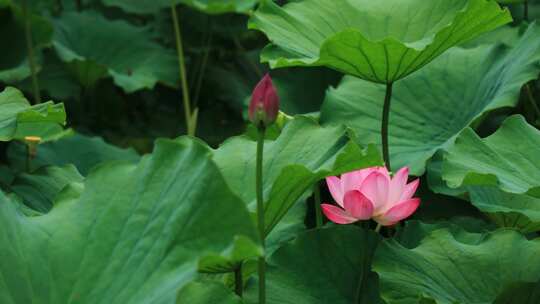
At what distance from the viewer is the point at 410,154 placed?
6.36 ft

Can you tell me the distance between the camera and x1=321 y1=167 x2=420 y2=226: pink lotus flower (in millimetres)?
1318

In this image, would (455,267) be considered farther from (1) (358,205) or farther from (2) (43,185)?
(2) (43,185)

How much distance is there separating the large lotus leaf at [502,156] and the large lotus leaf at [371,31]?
16 cm

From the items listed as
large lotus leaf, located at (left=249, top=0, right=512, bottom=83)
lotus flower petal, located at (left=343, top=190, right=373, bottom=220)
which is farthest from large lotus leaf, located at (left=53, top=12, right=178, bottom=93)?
lotus flower petal, located at (left=343, top=190, right=373, bottom=220)

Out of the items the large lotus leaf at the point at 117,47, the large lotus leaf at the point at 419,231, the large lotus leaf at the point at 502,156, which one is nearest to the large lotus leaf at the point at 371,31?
the large lotus leaf at the point at 502,156

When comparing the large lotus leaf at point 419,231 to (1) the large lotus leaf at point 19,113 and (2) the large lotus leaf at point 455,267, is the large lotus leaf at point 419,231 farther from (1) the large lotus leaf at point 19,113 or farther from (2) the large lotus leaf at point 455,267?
(1) the large lotus leaf at point 19,113

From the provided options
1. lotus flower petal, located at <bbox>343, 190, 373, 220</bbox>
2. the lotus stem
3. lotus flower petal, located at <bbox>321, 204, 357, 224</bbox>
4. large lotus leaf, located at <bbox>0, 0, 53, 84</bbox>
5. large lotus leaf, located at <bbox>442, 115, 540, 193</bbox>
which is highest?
lotus flower petal, located at <bbox>343, 190, 373, 220</bbox>

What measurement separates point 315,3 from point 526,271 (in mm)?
752

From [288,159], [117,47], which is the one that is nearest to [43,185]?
[288,159]

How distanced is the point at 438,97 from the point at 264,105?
3.39ft

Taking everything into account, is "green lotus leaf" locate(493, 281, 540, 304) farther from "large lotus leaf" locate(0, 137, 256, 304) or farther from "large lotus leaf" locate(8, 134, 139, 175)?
"large lotus leaf" locate(8, 134, 139, 175)

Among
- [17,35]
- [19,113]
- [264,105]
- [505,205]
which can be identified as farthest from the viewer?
[17,35]

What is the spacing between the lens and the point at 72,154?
2.41 metres

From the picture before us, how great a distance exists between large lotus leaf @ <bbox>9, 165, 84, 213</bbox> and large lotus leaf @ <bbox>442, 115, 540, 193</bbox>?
25.1 inches
